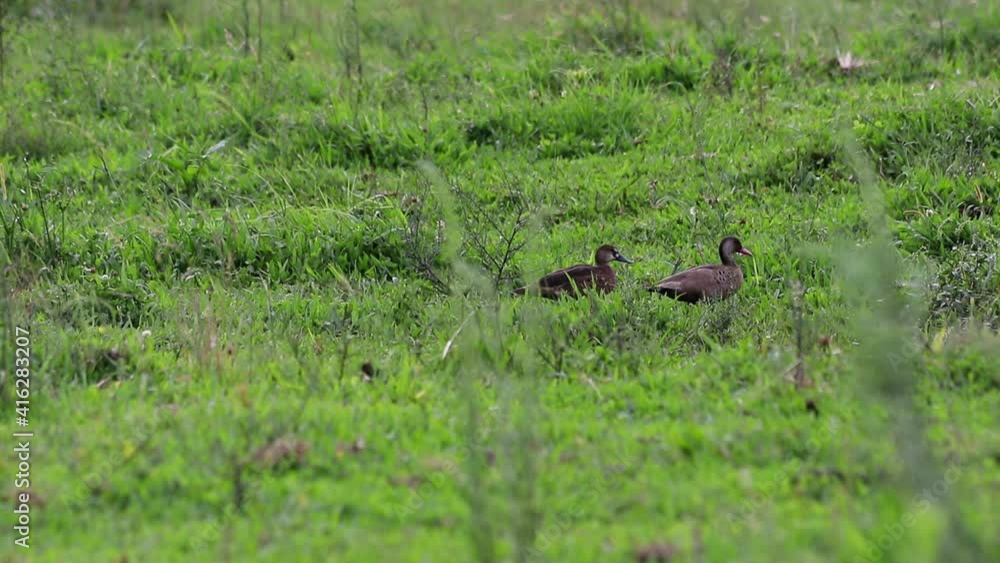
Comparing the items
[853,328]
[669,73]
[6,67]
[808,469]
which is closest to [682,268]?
[853,328]

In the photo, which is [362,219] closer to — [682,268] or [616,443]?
[682,268]

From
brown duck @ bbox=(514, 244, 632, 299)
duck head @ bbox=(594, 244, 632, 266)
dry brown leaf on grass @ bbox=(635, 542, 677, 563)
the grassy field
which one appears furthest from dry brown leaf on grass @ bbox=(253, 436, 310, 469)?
duck head @ bbox=(594, 244, 632, 266)

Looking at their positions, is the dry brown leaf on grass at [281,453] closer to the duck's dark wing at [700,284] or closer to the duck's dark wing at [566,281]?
the duck's dark wing at [566,281]

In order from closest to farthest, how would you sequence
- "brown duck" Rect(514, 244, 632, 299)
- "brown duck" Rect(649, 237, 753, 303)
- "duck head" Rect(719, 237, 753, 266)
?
"brown duck" Rect(649, 237, 753, 303) → "brown duck" Rect(514, 244, 632, 299) → "duck head" Rect(719, 237, 753, 266)

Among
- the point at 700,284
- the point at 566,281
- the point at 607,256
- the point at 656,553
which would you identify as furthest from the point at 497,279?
the point at 656,553

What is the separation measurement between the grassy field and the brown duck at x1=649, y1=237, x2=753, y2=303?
88 mm

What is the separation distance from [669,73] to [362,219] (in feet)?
9.87

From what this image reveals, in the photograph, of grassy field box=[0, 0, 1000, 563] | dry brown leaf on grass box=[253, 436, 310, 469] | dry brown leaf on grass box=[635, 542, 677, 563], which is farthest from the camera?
dry brown leaf on grass box=[253, 436, 310, 469]

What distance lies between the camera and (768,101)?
9.16 m

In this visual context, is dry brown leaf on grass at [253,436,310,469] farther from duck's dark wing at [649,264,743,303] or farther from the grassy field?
duck's dark wing at [649,264,743,303]

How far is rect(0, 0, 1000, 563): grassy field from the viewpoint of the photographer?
4059 millimetres

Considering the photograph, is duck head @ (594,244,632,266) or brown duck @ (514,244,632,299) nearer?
brown duck @ (514,244,632,299)

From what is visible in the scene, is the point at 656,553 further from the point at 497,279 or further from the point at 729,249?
the point at 729,249

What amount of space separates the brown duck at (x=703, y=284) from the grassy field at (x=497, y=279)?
9cm
